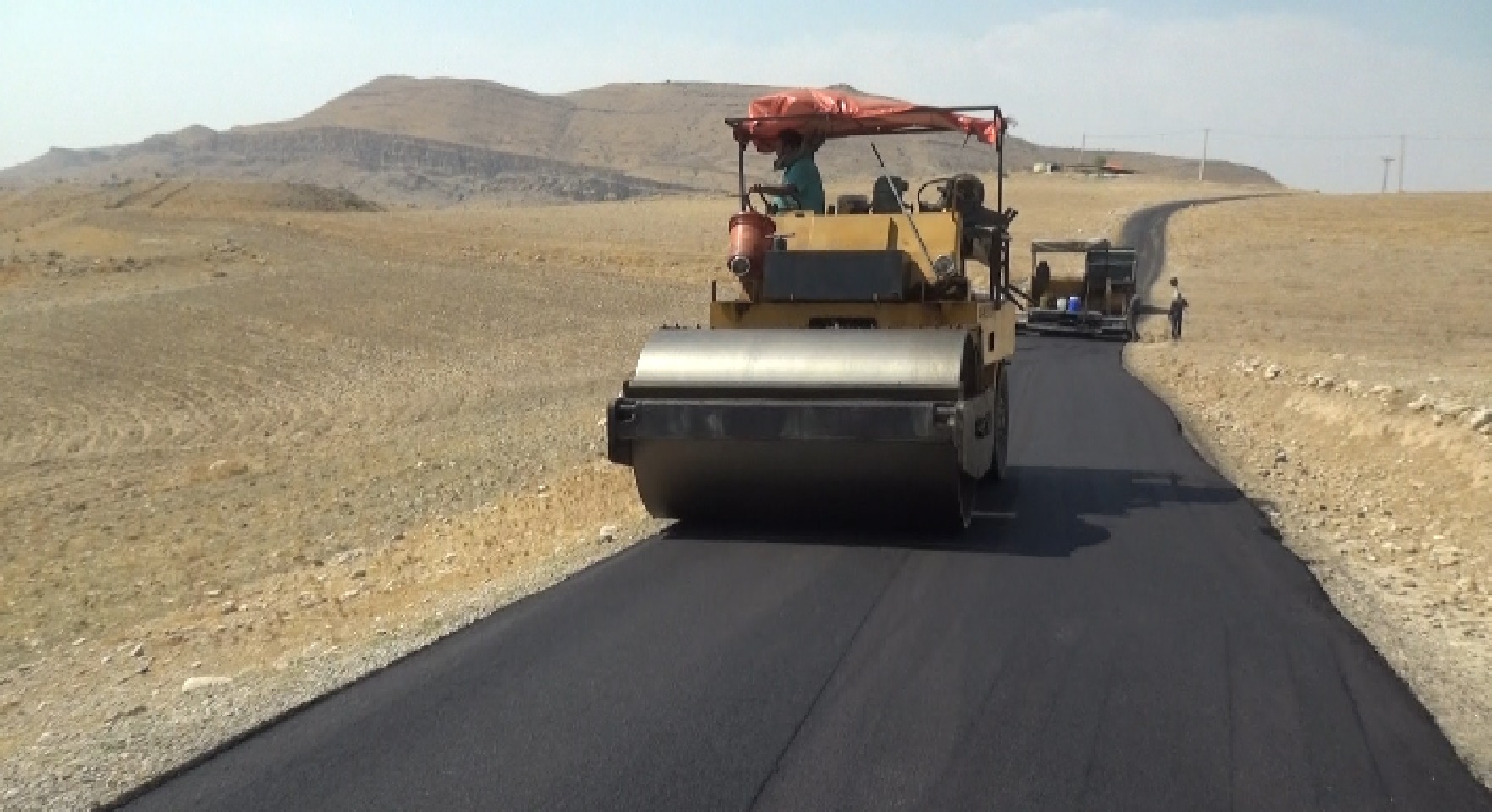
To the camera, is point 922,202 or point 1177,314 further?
point 1177,314

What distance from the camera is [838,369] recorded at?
358 inches

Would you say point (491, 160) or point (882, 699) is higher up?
point (491, 160)

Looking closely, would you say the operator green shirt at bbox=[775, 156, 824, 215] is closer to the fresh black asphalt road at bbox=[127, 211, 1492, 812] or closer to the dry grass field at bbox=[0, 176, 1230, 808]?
the dry grass field at bbox=[0, 176, 1230, 808]

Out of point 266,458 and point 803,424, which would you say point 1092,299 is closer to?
point 266,458

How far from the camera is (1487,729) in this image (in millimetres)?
5945

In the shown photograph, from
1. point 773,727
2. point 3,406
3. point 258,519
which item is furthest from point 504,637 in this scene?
point 3,406

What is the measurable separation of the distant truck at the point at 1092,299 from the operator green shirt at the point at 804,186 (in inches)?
864

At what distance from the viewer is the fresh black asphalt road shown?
5145 millimetres

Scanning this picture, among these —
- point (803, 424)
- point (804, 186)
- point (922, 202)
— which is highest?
point (804, 186)

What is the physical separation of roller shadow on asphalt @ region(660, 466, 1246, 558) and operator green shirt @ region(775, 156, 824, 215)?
2691 millimetres

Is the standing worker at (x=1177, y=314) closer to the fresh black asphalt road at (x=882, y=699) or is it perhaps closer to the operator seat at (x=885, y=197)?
the operator seat at (x=885, y=197)

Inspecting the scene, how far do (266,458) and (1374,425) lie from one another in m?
13.1

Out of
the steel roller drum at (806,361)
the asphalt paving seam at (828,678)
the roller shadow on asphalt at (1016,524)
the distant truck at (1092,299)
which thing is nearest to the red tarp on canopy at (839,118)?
the steel roller drum at (806,361)

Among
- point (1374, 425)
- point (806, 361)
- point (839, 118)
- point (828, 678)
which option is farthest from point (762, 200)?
point (1374, 425)
